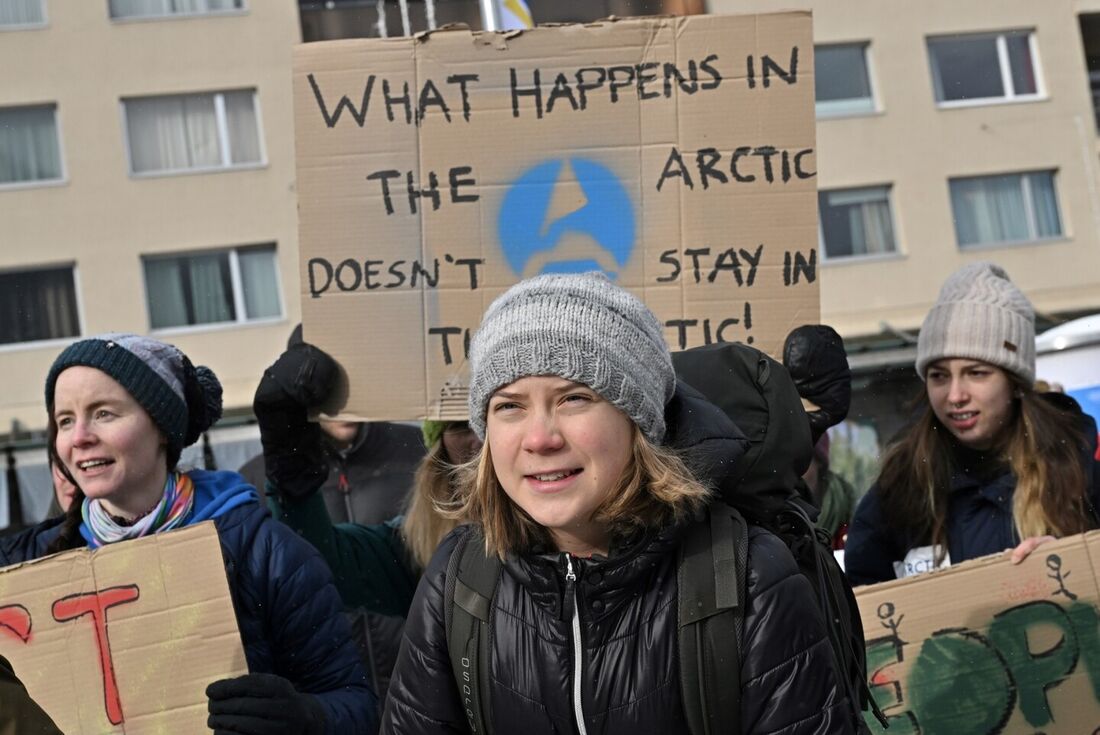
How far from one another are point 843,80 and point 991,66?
245 cm

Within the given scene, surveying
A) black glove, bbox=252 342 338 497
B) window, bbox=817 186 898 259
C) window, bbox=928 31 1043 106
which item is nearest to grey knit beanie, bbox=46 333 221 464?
black glove, bbox=252 342 338 497

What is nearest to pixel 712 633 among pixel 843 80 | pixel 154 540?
pixel 154 540

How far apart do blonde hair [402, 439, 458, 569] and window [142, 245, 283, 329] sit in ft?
47.6

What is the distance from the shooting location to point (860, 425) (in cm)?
1431

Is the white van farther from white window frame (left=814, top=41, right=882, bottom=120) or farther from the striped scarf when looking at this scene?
white window frame (left=814, top=41, right=882, bottom=120)

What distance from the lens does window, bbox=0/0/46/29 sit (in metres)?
17.9

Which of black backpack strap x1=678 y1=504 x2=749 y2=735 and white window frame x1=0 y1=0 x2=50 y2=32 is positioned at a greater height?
white window frame x1=0 y1=0 x2=50 y2=32

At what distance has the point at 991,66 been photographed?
64.6ft

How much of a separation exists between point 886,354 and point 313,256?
44.6 ft

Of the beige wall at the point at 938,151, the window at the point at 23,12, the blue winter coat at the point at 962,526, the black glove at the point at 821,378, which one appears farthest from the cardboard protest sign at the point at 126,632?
the window at the point at 23,12

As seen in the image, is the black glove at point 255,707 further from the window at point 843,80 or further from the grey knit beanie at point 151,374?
the window at point 843,80

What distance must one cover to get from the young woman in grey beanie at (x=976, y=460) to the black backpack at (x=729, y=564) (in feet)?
3.65

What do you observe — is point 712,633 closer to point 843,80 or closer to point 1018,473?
point 1018,473

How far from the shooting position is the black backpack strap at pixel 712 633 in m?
2.16
